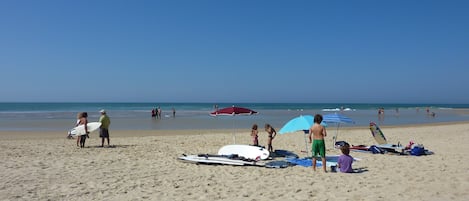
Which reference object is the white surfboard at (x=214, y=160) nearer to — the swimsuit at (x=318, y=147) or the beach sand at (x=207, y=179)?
the beach sand at (x=207, y=179)

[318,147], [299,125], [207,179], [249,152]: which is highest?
[299,125]

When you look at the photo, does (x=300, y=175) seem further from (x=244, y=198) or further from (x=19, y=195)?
(x=19, y=195)

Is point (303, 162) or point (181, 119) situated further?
point (181, 119)

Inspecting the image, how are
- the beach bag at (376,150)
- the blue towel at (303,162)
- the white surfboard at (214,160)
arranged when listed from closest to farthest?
the white surfboard at (214,160) < the blue towel at (303,162) < the beach bag at (376,150)

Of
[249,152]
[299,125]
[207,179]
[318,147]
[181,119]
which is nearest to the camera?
[207,179]

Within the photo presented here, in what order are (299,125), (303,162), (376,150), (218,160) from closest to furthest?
1. (218,160)
2. (303,162)
3. (299,125)
4. (376,150)

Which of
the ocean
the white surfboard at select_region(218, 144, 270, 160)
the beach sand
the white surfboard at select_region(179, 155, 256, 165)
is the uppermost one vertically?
the white surfboard at select_region(218, 144, 270, 160)

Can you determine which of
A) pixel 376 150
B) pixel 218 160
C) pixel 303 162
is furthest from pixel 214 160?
pixel 376 150

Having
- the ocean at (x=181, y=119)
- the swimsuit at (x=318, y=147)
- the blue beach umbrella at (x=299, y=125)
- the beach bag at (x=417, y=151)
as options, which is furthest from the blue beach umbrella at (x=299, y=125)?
the ocean at (x=181, y=119)

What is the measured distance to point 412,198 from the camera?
6.41m

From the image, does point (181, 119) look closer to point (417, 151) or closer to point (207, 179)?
point (417, 151)

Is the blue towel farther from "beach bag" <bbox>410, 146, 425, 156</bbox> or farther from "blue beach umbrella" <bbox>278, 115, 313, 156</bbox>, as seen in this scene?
"beach bag" <bbox>410, 146, 425, 156</bbox>

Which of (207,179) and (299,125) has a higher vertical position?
(299,125)

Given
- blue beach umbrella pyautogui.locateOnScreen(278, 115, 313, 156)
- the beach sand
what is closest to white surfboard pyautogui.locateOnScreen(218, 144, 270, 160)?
blue beach umbrella pyautogui.locateOnScreen(278, 115, 313, 156)
